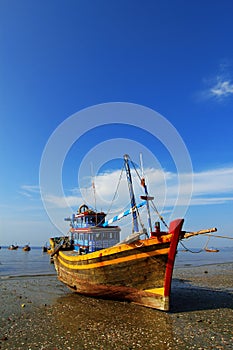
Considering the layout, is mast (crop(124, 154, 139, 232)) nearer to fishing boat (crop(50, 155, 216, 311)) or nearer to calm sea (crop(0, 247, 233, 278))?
fishing boat (crop(50, 155, 216, 311))

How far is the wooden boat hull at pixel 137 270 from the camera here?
15.4 metres

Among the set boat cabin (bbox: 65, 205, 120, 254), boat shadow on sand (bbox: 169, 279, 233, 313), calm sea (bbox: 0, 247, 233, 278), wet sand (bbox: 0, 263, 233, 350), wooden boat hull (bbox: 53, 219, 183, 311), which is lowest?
calm sea (bbox: 0, 247, 233, 278)

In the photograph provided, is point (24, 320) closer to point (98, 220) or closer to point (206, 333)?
point (206, 333)

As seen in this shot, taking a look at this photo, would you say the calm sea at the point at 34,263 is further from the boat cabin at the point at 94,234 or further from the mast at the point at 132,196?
the mast at the point at 132,196

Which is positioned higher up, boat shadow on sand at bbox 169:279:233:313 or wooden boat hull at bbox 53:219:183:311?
wooden boat hull at bbox 53:219:183:311

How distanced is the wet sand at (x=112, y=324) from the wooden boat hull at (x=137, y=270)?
0.77m

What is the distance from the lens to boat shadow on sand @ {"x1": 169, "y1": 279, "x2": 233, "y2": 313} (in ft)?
54.9

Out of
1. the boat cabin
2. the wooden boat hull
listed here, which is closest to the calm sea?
the boat cabin

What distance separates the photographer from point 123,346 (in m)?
10.7

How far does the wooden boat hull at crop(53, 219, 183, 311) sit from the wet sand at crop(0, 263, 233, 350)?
0.77m

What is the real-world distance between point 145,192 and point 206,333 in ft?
31.1

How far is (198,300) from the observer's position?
18.9m

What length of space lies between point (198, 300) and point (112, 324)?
8464 millimetres

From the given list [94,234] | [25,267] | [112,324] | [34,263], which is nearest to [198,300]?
[112,324]
